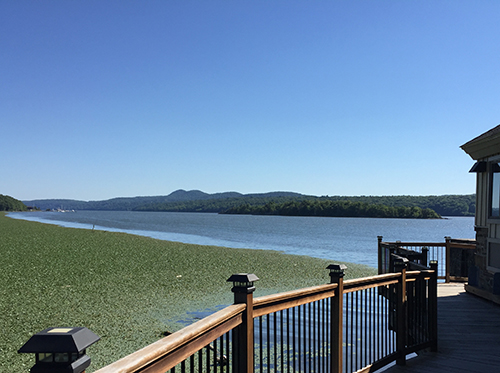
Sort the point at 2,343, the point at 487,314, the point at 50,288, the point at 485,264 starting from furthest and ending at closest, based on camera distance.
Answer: the point at 50,288 < the point at 485,264 < the point at 487,314 < the point at 2,343

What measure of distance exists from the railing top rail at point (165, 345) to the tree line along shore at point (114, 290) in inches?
186

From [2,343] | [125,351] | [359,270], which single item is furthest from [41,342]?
[359,270]

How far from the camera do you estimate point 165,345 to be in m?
1.91

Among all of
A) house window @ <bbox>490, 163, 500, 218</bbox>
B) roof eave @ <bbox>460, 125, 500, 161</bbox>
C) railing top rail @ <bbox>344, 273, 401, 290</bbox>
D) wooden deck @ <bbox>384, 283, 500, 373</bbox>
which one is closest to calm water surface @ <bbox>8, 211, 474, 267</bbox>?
roof eave @ <bbox>460, 125, 500, 161</bbox>

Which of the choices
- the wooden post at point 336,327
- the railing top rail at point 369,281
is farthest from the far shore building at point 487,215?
the wooden post at point 336,327

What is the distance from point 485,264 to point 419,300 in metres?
4.48

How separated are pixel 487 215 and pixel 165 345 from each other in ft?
30.8

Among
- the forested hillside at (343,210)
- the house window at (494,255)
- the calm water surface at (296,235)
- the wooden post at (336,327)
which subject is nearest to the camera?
the wooden post at (336,327)

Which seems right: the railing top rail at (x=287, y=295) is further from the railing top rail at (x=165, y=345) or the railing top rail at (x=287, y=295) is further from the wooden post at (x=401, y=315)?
the wooden post at (x=401, y=315)

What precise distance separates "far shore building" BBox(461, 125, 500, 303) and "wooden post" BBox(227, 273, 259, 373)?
7.35 meters

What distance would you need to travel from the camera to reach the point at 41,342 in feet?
4.49

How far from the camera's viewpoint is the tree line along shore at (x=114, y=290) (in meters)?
7.91

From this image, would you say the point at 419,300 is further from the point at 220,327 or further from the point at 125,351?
the point at 125,351

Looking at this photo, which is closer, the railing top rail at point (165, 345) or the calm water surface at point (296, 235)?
the railing top rail at point (165, 345)
